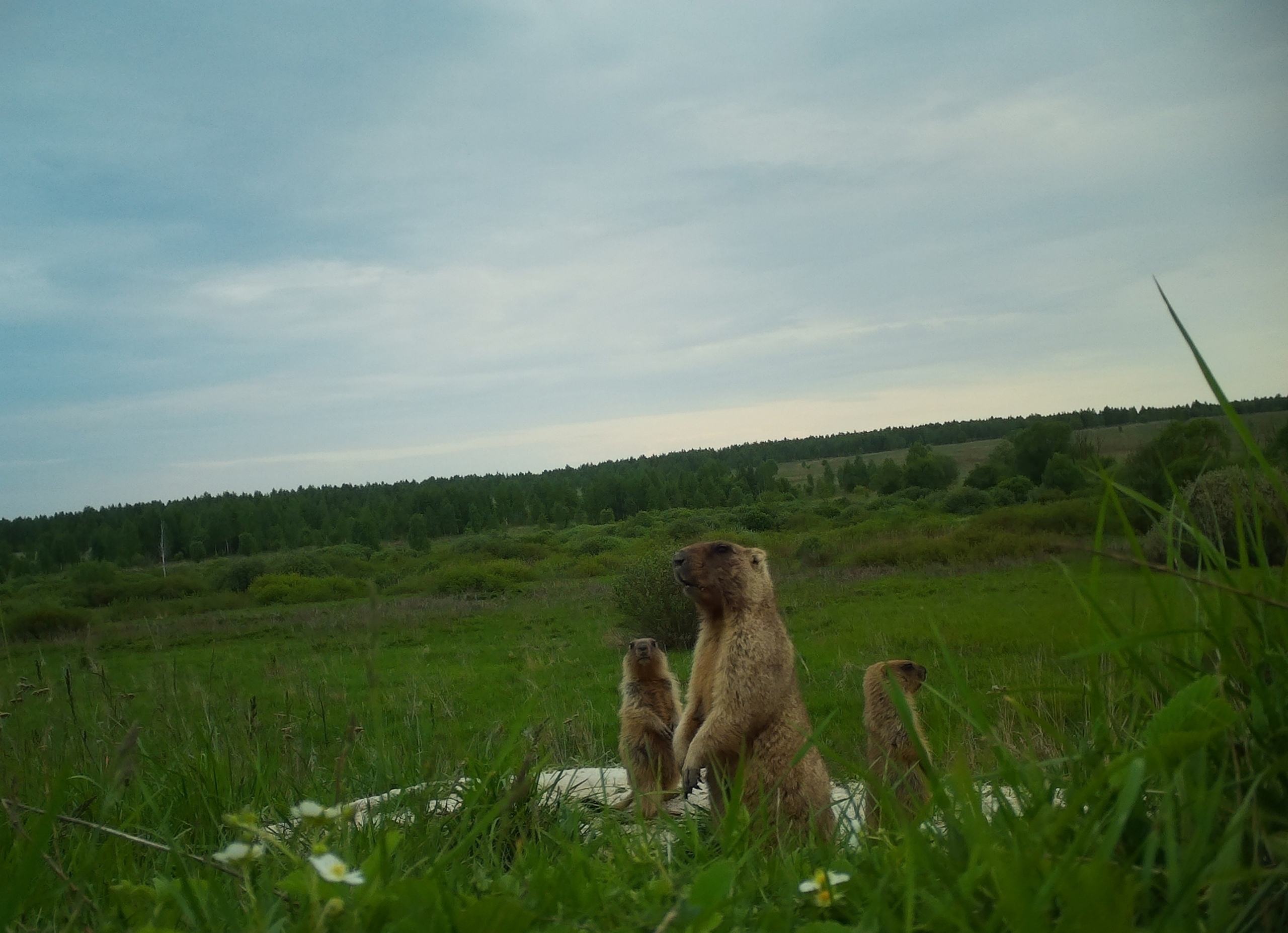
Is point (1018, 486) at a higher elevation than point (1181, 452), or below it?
below

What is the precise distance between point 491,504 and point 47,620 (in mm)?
55434

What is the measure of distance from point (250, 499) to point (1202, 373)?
405 feet

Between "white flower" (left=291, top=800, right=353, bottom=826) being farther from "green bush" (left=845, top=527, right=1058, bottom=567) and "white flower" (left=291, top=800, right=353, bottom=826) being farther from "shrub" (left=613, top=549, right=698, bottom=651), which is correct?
"green bush" (left=845, top=527, right=1058, bottom=567)

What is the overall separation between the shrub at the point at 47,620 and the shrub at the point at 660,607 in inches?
1245

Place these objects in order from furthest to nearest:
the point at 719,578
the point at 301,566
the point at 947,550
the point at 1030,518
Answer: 1. the point at 301,566
2. the point at 1030,518
3. the point at 947,550
4. the point at 719,578

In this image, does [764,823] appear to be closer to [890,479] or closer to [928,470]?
[928,470]

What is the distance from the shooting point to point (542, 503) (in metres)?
93.4

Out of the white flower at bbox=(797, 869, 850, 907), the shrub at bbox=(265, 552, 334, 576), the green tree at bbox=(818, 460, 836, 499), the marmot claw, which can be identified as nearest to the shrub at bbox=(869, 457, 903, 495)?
the green tree at bbox=(818, 460, 836, 499)

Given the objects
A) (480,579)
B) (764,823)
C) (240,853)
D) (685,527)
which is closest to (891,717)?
(764,823)

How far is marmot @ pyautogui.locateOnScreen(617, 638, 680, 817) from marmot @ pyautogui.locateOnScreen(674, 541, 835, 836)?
0.79 metres

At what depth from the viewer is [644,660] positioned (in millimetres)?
6125

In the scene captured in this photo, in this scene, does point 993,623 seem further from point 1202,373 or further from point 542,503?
point 542,503

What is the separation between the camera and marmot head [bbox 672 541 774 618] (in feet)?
16.2

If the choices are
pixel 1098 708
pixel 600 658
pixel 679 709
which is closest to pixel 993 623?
pixel 600 658
